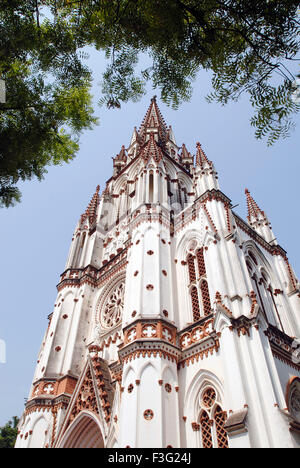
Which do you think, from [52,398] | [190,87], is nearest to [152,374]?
[52,398]

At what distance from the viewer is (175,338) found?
13.1 metres

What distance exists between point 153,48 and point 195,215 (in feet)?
39.8

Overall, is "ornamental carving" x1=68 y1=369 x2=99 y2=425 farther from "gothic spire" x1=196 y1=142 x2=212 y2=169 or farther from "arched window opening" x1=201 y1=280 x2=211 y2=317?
"gothic spire" x1=196 y1=142 x2=212 y2=169

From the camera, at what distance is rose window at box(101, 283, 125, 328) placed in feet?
58.0

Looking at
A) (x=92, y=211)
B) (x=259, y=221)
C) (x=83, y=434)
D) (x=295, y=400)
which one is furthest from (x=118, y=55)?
(x=92, y=211)

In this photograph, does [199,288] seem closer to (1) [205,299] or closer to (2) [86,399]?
(1) [205,299]

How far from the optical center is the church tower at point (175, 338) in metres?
10.0

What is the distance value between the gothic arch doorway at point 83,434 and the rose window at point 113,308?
4850mm

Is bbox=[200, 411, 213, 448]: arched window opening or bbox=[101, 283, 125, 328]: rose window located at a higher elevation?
bbox=[101, 283, 125, 328]: rose window

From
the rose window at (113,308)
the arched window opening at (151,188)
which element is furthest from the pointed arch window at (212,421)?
the arched window opening at (151,188)

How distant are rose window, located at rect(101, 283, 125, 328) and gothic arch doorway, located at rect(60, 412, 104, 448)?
4.85 meters

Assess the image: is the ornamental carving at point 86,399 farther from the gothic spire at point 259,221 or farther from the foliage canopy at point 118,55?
the gothic spire at point 259,221

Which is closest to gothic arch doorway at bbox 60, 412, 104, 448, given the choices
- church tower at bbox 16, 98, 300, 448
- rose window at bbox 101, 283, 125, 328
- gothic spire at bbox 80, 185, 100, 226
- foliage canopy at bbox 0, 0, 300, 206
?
church tower at bbox 16, 98, 300, 448
